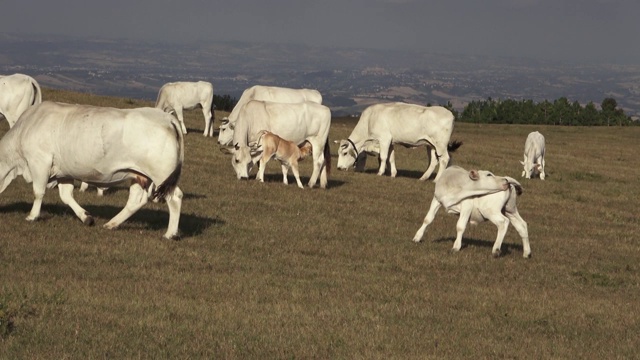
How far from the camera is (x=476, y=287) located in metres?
14.4

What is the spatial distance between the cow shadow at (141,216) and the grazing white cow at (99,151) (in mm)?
822

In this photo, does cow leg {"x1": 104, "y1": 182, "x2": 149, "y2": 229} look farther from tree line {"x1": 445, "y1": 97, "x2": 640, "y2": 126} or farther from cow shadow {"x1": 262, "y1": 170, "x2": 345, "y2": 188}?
tree line {"x1": 445, "y1": 97, "x2": 640, "y2": 126}

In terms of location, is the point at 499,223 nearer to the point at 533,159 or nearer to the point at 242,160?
the point at 242,160

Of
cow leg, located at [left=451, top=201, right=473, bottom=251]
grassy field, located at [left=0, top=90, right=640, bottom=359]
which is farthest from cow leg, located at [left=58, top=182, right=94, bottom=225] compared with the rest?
cow leg, located at [left=451, top=201, right=473, bottom=251]

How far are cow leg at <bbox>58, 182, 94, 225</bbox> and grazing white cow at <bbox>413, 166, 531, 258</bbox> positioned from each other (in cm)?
590

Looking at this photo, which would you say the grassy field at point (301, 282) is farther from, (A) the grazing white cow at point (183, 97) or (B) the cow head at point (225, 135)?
(A) the grazing white cow at point (183, 97)

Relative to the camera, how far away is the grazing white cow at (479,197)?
16891 mm

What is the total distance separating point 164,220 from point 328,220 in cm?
369

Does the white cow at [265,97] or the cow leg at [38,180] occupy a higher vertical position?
the cow leg at [38,180]

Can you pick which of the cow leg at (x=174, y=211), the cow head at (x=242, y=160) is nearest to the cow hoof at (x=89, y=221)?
the cow leg at (x=174, y=211)

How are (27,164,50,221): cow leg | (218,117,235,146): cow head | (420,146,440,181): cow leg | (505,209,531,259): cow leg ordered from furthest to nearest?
(218,117,235,146): cow head → (420,146,440,181): cow leg → (505,209,531,259): cow leg → (27,164,50,221): cow leg

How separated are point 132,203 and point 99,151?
3.80ft

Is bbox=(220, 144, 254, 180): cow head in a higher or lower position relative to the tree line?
higher

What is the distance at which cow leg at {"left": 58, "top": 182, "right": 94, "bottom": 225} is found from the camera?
1650cm
